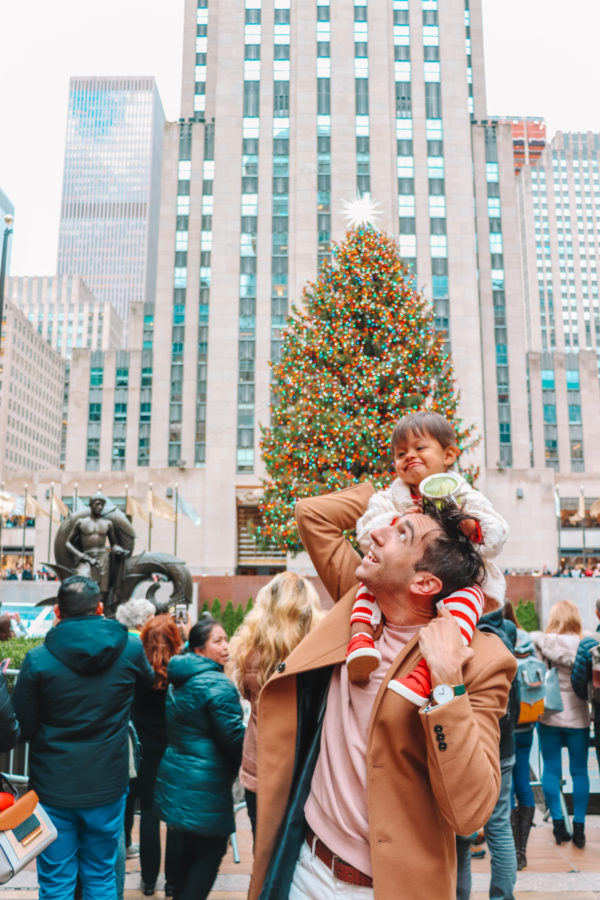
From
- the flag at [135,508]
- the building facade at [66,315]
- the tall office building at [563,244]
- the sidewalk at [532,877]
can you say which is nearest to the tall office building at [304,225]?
the flag at [135,508]

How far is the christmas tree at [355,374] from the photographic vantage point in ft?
67.2

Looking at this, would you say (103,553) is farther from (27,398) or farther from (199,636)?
(27,398)

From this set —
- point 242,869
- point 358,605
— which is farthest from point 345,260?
point 358,605

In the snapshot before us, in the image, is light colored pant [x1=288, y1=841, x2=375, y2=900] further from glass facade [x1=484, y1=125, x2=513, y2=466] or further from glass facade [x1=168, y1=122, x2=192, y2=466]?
glass facade [x1=484, y1=125, x2=513, y2=466]

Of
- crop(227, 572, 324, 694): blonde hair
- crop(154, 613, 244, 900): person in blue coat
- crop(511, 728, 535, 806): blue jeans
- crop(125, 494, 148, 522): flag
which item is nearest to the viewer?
crop(154, 613, 244, 900): person in blue coat

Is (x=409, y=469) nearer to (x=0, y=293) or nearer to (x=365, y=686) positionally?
(x=365, y=686)

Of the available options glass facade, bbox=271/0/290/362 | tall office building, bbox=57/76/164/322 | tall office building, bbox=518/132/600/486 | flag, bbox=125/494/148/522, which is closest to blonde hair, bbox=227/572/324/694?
flag, bbox=125/494/148/522

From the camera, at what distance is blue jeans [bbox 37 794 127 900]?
3.60 m

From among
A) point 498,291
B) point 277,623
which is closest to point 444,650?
point 277,623

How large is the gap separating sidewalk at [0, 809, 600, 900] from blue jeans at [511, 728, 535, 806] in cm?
47

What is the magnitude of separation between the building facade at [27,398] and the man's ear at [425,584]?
96.1 meters

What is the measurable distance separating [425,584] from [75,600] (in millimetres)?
2409

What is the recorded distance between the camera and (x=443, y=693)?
5.51 feet

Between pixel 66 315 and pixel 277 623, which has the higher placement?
pixel 66 315
